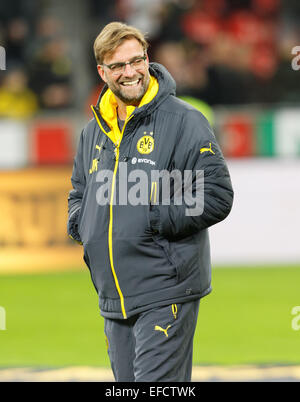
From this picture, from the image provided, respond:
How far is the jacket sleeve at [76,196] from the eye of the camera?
18.0 feet

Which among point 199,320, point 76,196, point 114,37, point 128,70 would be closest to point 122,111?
point 128,70

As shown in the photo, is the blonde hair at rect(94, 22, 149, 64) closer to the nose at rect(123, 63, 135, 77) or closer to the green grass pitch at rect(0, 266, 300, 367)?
the nose at rect(123, 63, 135, 77)

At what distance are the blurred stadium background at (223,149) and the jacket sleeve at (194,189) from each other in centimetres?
270

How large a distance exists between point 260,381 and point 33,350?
232cm

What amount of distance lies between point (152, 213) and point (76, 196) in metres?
0.71

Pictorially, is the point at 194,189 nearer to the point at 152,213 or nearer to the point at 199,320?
the point at 152,213

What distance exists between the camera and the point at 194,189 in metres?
5.04

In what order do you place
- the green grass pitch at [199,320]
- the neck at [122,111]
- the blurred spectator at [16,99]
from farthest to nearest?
the blurred spectator at [16,99] → the green grass pitch at [199,320] → the neck at [122,111]

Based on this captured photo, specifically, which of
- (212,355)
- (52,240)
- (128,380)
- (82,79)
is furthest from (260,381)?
(82,79)

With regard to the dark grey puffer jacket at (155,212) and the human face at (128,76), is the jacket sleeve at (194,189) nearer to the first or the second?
the dark grey puffer jacket at (155,212)

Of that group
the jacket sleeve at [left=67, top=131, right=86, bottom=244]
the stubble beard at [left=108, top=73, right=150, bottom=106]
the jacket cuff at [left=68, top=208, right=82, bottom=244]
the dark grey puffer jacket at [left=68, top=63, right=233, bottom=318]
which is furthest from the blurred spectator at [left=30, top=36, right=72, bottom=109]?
the dark grey puffer jacket at [left=68, top=63, right=233, bottom=318]

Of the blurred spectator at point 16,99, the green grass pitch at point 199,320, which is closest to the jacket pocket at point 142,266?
the green grass pitch at point 199,320

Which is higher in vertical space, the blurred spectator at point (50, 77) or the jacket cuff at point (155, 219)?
the blurred spectator at point (50, 77)

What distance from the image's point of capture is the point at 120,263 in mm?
5070
